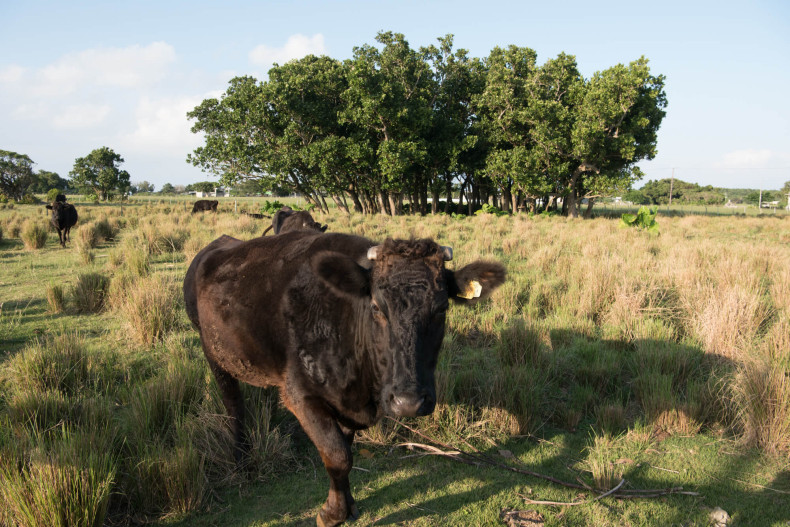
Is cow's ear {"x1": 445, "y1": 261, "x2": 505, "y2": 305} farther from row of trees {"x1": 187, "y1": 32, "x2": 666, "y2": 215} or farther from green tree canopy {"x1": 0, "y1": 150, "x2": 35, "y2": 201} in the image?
green tree canopy {"x1": 0, "y1": 150, "x2": 35, "y2": 201}

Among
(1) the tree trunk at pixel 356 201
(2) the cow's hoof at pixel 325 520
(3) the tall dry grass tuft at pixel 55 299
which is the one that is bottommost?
(2) the cow's hoof at pixel 325 520

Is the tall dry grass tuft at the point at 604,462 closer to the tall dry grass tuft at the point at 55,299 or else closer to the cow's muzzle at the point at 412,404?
the cow's muzzle at the point at 412,404

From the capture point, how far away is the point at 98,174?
67188 millimetres

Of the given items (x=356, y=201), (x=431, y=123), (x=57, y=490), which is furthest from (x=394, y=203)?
(x=57, y=490)

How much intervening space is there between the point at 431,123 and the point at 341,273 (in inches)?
1222

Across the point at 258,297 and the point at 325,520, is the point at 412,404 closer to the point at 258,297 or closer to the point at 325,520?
the point at 325,520

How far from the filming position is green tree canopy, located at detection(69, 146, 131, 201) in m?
66.1

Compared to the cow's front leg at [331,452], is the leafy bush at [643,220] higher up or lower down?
higher up

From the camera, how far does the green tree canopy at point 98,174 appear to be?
2601 inches

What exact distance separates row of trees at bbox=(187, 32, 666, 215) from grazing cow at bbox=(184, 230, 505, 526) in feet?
87.6

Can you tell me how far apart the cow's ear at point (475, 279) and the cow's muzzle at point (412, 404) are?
2.96ft

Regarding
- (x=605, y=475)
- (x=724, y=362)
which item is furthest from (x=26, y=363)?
(x=724, y=362)

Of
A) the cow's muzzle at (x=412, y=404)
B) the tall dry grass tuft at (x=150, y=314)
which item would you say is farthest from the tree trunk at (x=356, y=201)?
the cow's muzzle at (x=412, y=404)

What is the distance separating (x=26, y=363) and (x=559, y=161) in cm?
3295
